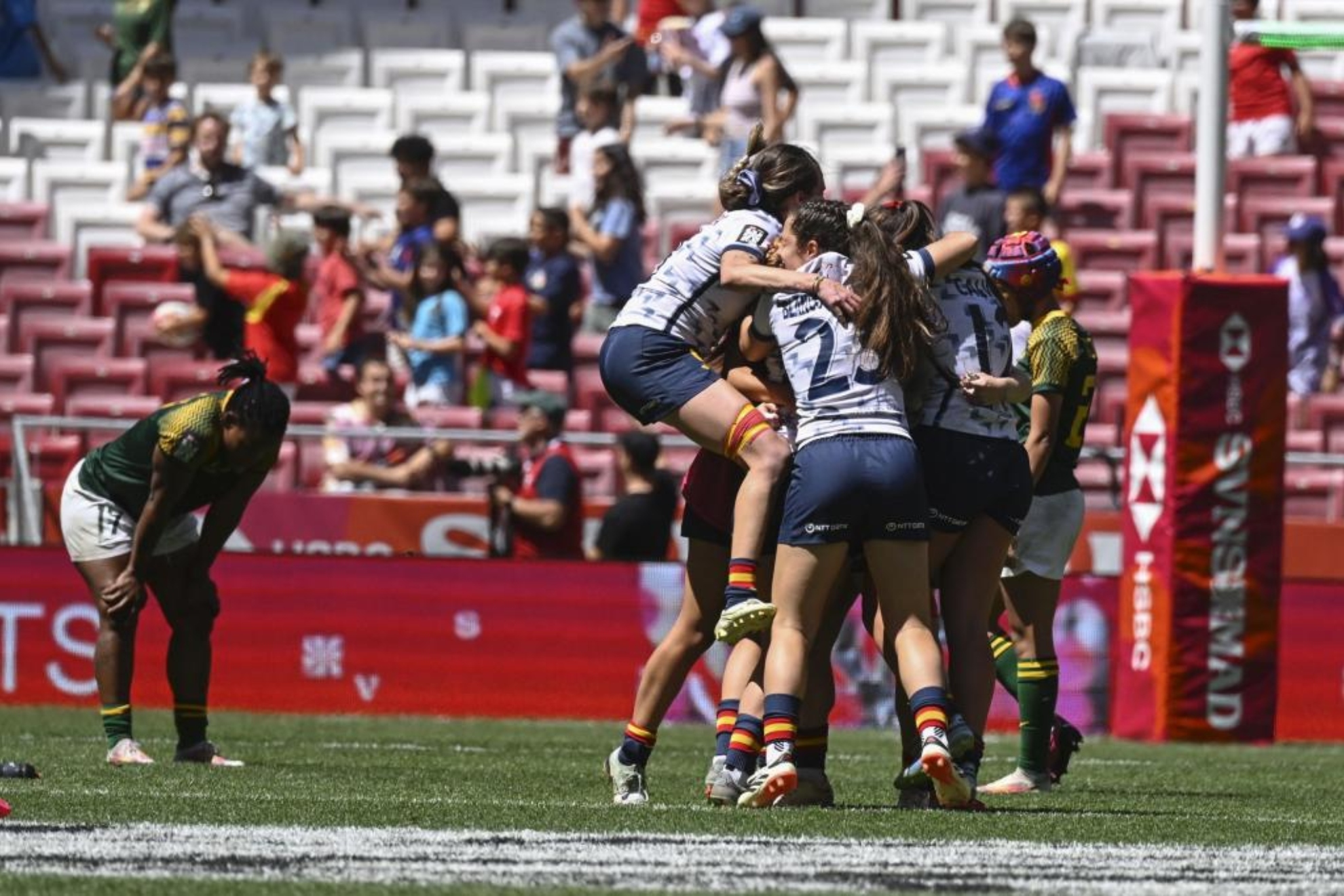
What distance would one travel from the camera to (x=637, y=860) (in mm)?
6848

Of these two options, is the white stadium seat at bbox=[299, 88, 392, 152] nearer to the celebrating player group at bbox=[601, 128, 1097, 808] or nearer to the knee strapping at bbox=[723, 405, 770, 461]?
the celebrating player group at bbox=[601, 128, 1097, 808]

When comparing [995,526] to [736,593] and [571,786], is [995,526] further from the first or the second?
[571,786]

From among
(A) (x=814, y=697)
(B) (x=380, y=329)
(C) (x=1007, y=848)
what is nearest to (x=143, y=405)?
(B) (x=380, y=329)

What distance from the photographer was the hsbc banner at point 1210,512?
45.0 feet

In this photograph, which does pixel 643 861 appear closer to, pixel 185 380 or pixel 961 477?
pixel 961 477

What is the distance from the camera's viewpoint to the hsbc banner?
540 inches

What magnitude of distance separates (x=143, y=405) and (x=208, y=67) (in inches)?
221

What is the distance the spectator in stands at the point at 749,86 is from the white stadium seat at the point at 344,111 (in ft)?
10.5

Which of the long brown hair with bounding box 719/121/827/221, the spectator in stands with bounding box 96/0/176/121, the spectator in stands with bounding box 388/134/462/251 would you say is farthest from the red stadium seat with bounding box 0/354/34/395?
the long brown hair with bounding box 719/121/827/221

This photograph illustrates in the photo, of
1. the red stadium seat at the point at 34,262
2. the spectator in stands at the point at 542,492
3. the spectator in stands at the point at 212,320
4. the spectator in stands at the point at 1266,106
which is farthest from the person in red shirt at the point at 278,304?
the spectator in stands at the point at 1266,106

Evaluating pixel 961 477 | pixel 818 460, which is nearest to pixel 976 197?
pixel 961 477

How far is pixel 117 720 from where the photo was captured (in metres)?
10.5

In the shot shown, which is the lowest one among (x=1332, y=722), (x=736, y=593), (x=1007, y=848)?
(x=1332, y=722)

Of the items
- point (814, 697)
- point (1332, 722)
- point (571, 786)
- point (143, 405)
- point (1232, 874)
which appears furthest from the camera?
point (143, 405)
